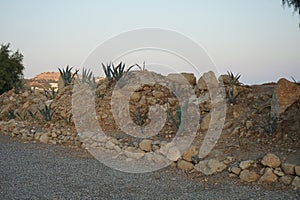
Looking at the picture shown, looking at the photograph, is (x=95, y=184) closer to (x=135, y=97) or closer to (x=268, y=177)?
(x=268, y=177)

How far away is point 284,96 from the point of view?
6.76 meters

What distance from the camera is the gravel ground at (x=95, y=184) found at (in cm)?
452

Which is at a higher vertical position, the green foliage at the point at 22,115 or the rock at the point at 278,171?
the green foliage at the point at 22,115

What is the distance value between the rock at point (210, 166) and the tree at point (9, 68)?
12900mm

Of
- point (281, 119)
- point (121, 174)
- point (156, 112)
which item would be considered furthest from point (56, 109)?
point (281, 119)

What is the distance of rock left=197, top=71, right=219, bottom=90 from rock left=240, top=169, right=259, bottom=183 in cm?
355

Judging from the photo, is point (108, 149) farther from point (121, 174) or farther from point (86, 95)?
point (86, 95)

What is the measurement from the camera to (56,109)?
9.90 metres

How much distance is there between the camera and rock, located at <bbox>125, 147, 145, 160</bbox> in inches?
253

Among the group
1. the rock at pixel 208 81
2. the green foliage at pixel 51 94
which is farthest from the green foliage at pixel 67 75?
the rock at pixel 208 81

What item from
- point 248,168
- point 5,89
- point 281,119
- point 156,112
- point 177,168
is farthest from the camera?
point 5,89

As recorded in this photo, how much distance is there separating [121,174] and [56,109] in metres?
4.92

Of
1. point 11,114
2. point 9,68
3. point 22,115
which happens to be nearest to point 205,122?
point 22,115

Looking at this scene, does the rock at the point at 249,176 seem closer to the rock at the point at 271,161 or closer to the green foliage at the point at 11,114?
the rock at the point at 271,161
